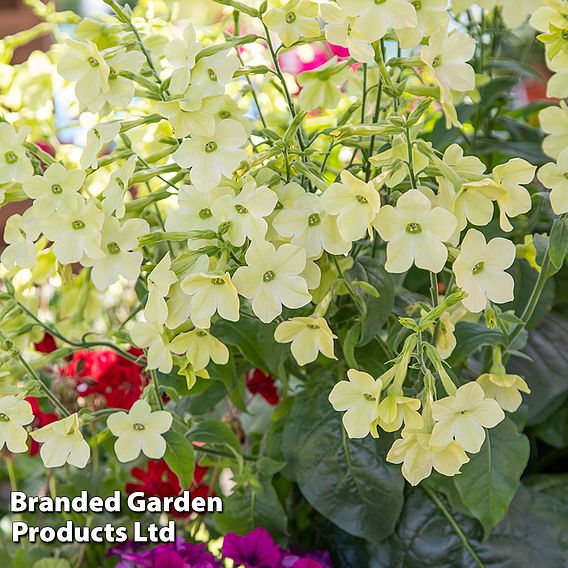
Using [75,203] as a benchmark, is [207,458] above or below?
below

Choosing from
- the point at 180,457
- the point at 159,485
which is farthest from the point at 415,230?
the point at 159,485

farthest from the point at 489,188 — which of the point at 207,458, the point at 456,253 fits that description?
the point at 207,458

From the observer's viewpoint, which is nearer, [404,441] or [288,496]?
[404,441]

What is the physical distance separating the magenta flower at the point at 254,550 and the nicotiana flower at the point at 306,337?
0.55 ft

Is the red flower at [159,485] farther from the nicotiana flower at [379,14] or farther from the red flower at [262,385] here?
the nicotiana flower at [379,14]

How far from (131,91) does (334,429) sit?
26 centimetres

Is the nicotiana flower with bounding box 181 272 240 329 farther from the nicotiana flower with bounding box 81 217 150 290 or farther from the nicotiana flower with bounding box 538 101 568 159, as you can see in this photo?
the nicotiana flower with bounding box 538 101 568 159

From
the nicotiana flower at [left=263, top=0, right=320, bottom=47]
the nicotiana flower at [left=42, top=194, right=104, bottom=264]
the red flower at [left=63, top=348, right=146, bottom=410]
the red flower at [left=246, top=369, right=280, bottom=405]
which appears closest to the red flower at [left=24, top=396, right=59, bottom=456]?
the red flower at [left=63, top=348, right=146, bottom=410]

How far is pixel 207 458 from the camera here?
0.62m

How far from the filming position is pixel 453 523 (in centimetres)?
59

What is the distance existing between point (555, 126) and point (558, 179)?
0.15ft

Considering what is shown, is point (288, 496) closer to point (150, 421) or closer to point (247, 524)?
point (247, 524)

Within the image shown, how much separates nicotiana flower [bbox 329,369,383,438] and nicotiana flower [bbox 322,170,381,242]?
0.07 m

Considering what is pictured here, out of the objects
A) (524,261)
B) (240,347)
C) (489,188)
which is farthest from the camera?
(524,261)
